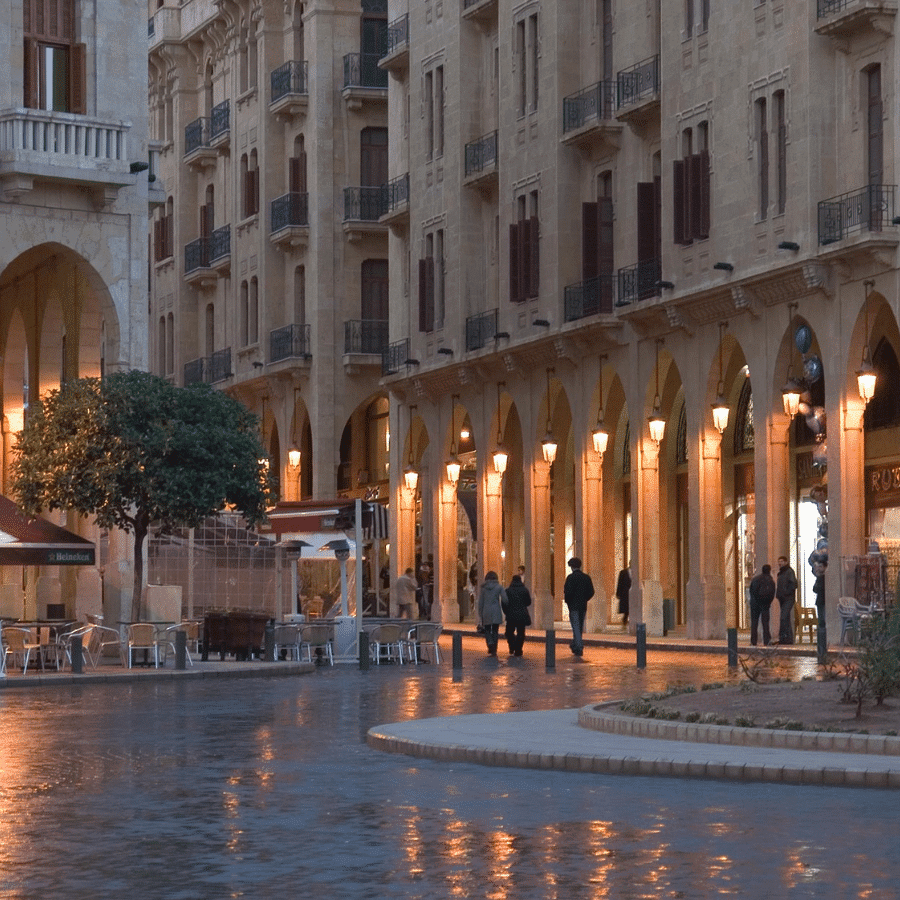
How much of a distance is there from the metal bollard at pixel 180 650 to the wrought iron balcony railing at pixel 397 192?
29473mm

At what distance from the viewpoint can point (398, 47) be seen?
60.2 meters

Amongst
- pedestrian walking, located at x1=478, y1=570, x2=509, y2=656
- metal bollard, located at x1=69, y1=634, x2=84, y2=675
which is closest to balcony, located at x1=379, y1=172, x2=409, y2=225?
pedestrian walking, located at x1=478, y1=570, x2=509, y2=656

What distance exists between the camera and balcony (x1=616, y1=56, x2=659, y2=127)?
4638 centimetres

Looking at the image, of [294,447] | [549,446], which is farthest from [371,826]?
[294,447]

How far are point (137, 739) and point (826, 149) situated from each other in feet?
75.6

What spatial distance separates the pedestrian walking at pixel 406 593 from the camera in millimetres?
53631

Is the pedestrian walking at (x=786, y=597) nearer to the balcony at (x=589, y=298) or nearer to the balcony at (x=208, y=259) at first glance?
the balcony at (x=589, y=298)

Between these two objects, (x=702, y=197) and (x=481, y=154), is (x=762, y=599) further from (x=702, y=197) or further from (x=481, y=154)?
A: (x=481, y=154)

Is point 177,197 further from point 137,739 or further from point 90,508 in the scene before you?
point 137,739

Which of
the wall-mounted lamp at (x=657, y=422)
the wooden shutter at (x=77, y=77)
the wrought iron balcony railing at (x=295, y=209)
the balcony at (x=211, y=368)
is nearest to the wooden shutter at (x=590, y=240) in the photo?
the wall-mounted lamp at (x=657, y=422)

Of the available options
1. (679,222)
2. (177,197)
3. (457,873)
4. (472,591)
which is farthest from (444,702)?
(177,197)

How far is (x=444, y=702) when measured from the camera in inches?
976

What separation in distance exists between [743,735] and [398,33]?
45626 millimetres

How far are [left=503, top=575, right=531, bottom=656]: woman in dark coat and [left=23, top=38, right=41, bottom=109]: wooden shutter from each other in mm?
11398
